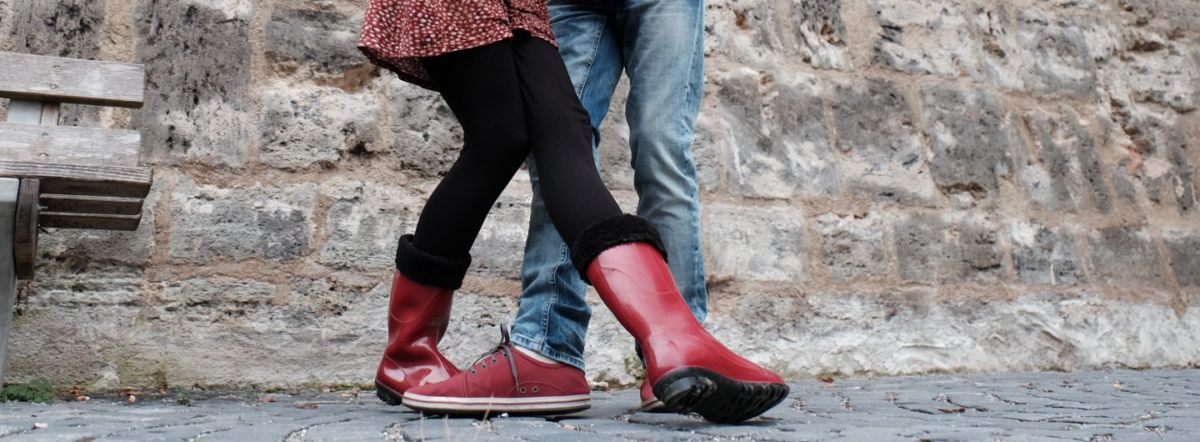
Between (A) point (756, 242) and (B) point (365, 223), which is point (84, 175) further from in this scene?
(A) point (756, 242)

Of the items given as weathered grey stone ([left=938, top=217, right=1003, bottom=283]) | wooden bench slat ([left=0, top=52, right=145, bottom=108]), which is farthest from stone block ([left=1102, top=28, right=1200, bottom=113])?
wooden bench slat ([left=0, top=52, right=145, bottom=108])

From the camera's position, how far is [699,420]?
6.07 ft

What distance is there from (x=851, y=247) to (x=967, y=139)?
24.4 inches

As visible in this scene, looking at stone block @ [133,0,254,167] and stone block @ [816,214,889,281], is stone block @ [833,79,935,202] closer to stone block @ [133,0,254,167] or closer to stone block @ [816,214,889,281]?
stone block @ [816,214,889,281]

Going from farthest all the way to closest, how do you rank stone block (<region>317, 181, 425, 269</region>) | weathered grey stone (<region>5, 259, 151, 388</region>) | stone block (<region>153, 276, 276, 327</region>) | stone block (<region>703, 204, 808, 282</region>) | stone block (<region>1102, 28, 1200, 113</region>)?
1. stone block (<region>1102, 28, 1200, 113</region>)
2. stone block (<region>703, 204, 808, 282</region>)
3. stone block (<region>317, 181, 425, 269</region>)
4. stone block (<region>153, 276, 276, 327</region>)
5. weathered grey stone (<region>5, 259, 151, 388</region>)

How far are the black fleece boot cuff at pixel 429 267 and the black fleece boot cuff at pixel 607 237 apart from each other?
0.91 feet

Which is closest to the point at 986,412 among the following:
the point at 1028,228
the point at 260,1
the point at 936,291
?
the point at 936,291

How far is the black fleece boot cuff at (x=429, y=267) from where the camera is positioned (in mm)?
1937

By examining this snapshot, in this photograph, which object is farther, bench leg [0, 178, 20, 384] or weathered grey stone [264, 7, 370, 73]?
weathered grey stone [264, 7, 370, 73]

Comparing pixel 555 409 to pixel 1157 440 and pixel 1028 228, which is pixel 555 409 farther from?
pixel 1028 228

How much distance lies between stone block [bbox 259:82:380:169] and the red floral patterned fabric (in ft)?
3.55

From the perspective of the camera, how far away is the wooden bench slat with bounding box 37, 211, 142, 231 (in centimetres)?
250

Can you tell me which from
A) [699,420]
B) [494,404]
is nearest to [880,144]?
[699,420]

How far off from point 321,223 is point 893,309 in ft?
5.57
